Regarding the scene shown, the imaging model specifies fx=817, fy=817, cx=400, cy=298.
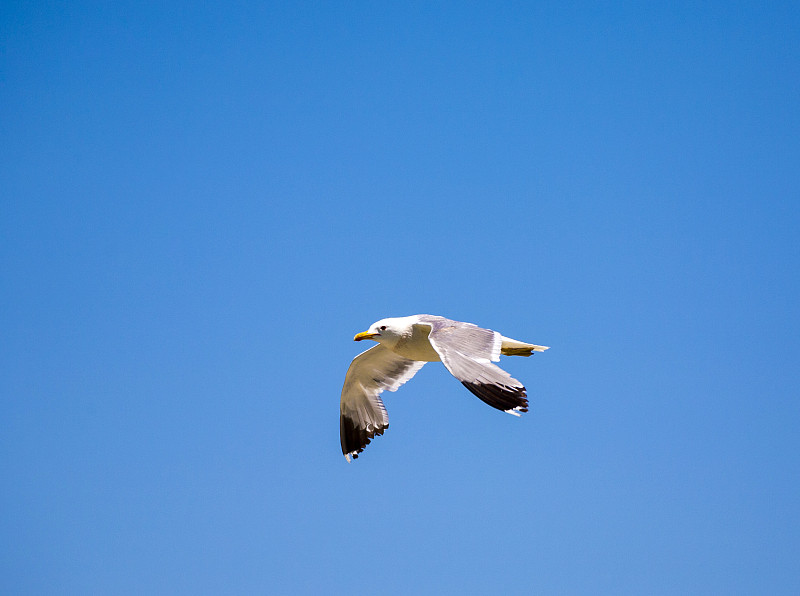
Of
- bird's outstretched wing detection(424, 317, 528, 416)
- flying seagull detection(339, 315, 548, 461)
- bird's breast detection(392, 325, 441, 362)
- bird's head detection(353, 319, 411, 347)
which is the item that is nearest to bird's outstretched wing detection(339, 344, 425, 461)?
flying seagull detection(339, 315, 548, 461)

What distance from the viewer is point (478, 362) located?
6.45 meters

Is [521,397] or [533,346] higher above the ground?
[533,346]

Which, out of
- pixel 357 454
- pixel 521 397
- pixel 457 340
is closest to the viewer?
pixel 521 397

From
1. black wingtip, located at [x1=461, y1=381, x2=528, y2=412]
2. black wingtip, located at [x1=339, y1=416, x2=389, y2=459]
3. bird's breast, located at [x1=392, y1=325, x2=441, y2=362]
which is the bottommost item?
black wingtip, located at [x1=461, y1=381, x2=528, y2=412]

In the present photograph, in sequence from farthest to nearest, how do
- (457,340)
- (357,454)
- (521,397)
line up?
(357,454) → (457,340) → (521,397)

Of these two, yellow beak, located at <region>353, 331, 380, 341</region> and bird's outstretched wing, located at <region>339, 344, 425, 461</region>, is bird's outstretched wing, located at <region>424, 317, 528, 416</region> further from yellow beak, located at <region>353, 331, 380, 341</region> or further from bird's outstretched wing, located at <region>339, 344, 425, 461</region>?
bird's outstretched wing, located at <region>339, 344, 425, 461</region>

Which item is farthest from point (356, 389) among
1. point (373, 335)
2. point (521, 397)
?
point (521, 397)

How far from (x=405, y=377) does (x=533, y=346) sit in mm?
1826

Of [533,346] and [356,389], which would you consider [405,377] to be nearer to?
[356,389]

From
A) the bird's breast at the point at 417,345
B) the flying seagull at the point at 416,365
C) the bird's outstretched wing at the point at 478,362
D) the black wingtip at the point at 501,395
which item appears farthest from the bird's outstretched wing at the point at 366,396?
the black wingtip at the point at 501,395

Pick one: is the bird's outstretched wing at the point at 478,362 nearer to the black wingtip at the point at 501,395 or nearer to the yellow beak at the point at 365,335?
the black wingtip at the point at 501,395

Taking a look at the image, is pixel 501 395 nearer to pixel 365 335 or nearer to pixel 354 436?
pixel 365 335

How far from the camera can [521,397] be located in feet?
19.2

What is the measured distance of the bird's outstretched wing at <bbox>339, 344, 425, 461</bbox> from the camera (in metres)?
9.53
